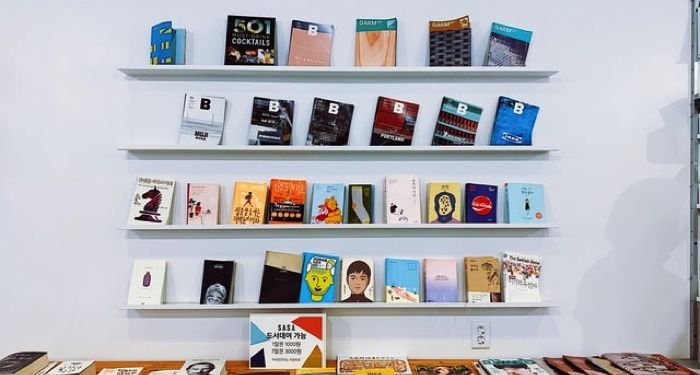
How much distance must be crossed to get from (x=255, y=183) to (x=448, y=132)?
86 cm

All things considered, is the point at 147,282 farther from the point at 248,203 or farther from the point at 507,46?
the point at 507,46

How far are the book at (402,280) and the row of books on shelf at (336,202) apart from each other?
19 centimetres

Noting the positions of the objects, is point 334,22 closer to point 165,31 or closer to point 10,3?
point 165,31

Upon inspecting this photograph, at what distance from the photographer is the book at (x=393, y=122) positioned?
2168mm

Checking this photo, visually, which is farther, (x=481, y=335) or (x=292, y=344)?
(x=481, y=335)

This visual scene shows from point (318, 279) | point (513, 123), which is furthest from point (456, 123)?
point (318, 279)

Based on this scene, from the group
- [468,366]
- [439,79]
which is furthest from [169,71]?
[468,366]

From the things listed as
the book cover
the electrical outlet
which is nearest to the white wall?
the electrical outlet

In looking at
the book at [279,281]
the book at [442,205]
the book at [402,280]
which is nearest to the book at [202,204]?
the book at [279,281]

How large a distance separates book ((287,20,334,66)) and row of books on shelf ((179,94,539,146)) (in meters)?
0.17

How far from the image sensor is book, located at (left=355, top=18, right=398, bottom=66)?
7.07 feet

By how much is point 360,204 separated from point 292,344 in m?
0.64

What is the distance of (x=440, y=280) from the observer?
7.13ft

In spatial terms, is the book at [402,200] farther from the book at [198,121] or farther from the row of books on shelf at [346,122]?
the book at [198,121]
